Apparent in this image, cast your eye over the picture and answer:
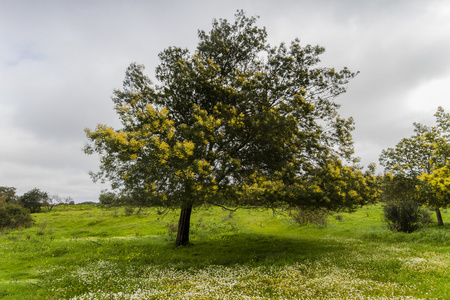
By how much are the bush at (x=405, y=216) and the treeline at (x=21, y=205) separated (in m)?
58.9

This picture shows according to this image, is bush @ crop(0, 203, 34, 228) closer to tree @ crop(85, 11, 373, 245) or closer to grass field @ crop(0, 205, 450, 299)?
grass field @ crop(0, 205, 450, 299)

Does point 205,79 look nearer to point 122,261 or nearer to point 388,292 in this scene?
point 122,261

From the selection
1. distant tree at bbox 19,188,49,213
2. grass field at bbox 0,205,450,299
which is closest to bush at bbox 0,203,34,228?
distant tree at bbox 19,188,49,213

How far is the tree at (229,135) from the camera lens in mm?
13586

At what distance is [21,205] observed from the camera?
55.5 meters

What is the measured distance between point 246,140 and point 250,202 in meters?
4.58

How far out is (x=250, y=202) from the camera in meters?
14.1

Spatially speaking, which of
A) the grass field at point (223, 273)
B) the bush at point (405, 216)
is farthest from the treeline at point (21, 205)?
the bush at point (405, 216)

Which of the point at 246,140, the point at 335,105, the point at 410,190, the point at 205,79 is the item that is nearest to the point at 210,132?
the point at 246,140

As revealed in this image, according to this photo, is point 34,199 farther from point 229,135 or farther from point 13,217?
point 229,135

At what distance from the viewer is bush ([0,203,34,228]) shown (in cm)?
4328

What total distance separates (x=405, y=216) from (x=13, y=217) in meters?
61.3

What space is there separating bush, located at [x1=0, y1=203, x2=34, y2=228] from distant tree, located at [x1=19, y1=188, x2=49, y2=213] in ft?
91.6

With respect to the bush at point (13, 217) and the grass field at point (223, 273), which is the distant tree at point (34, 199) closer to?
the bush at point (13, 217)
